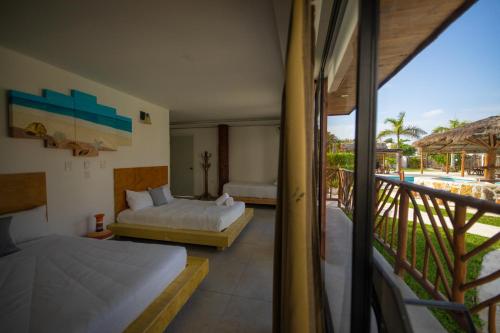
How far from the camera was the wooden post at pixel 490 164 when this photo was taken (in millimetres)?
361

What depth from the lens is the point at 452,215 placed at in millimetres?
552

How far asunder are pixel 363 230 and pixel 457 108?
52 centimetres

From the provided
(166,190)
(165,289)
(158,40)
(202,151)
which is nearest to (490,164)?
(165,289)

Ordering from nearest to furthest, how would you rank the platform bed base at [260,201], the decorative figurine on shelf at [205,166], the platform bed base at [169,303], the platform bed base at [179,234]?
the platform bed base at [169,303]
the platform bed base at [179,234]
the platform bed base at [260,201]
the decorative figurine on shelf at [205,166]

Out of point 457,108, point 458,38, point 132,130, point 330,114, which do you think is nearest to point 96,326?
point 457,108

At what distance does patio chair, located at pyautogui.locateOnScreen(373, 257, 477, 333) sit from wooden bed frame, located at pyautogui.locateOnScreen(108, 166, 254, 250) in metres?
2.12

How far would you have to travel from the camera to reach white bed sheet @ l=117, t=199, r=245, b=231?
115 inches

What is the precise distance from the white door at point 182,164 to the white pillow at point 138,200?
2960mm

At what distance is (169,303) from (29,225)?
5.99ft

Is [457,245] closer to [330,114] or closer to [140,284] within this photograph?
[140,284]

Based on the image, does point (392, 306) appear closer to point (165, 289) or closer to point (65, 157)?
point (165, 289)

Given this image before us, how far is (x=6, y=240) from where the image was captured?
1.81 meters

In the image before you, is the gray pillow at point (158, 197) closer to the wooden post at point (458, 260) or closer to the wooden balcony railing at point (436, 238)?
the wooden balcony railing at point (436, 238)

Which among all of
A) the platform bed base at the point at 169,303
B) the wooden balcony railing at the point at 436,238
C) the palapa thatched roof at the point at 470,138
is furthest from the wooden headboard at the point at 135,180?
the palapa thatched roof at the point at 470,138
